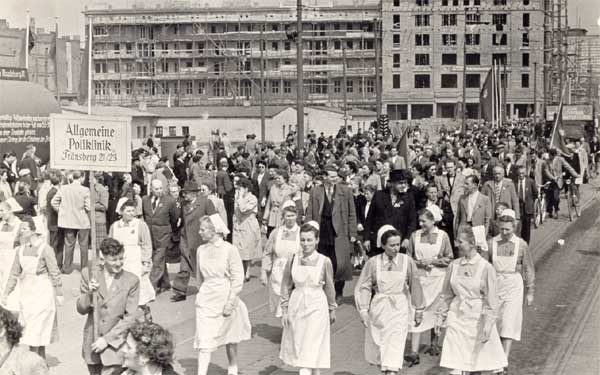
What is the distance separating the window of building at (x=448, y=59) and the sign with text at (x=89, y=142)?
90649 mm

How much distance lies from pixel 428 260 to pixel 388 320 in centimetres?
162

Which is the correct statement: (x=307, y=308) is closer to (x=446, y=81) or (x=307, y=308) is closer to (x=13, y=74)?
(x=13, y=74)

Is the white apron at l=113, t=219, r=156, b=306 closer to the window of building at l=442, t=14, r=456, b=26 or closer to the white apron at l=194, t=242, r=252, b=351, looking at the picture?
the white apron at l=194, t=242, r=252, b=351

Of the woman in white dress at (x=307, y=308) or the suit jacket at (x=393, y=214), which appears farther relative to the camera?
the suit jacket at (x=393, y=214)

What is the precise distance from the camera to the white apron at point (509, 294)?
31.8 feet

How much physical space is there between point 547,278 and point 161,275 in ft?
20.2

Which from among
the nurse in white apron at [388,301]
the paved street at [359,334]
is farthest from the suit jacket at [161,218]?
the nurse in white apron at [388,301]

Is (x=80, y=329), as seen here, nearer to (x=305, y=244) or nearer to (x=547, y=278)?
(x=305, y=244)

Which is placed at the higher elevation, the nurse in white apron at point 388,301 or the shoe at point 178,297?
the nurse in white apron at point 388,301

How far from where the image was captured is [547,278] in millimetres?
15742

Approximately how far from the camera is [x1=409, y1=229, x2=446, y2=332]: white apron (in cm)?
1033

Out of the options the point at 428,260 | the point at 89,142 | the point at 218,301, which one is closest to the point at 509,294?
the point at 428,260

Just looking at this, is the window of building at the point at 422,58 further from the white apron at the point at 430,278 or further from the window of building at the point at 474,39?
the white apron at the point at 430,278

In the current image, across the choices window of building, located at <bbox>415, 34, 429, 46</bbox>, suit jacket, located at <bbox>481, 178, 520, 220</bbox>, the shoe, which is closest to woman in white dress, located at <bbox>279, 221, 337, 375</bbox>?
the shoe
